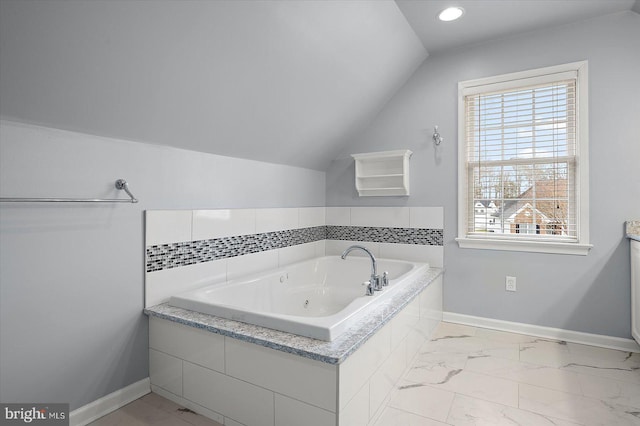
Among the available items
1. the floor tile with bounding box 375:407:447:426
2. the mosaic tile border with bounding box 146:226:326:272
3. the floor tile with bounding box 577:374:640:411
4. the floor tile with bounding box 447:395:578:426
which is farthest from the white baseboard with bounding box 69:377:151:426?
the floor tile with bounding box 577:374:640:411

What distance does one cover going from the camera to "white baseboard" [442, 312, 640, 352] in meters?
2.59

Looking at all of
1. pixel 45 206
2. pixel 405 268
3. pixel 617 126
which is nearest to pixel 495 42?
pixel 617 126

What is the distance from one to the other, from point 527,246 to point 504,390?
49.6 inches

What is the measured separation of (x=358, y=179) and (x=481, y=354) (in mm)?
Result: 1857

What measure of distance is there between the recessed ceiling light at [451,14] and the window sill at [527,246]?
69.6 inches

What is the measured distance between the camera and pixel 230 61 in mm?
1954

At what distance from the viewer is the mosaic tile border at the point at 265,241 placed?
84.5 inches

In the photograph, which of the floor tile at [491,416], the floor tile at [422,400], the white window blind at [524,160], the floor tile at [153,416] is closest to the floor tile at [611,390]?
the floor tile at [491,416]

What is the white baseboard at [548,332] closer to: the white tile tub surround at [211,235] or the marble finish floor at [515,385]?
the marble finish floor at [515,385]

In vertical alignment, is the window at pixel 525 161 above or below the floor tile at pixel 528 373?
above

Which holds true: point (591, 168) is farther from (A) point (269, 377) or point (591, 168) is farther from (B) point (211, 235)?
(B) point (211, 235)

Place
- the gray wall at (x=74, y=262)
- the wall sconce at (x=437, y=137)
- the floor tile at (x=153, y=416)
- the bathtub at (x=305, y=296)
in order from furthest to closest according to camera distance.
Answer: the wall sconce at (x=437, y=137), the floor tile at (x=153, y=416), the bathtub at (x=305, y=296), the gray wall at (x=74, y=262)

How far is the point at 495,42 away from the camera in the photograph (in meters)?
2.96

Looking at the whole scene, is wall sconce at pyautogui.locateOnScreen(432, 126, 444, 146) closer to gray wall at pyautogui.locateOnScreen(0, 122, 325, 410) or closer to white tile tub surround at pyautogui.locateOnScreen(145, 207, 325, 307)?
white tile tub surround at pyautogui.locateOnScreen(145, 207, 325, 307)
